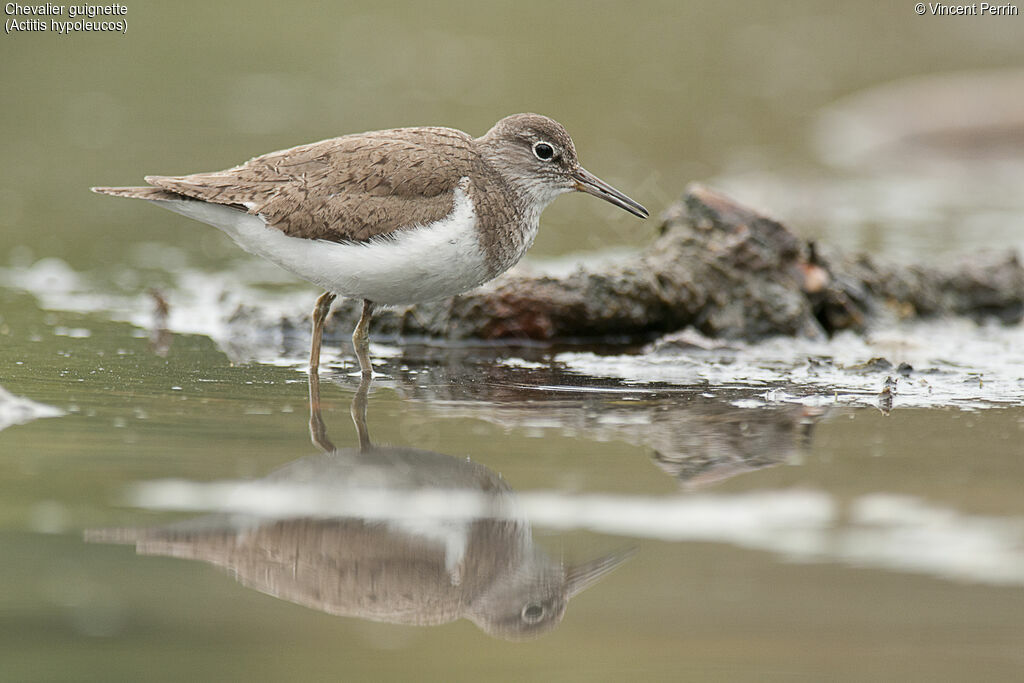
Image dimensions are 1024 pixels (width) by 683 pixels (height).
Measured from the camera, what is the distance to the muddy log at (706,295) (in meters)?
9.15

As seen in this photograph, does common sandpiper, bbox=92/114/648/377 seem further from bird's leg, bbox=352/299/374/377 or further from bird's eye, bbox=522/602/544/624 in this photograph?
bird's eye, bbox=522/602/544/624

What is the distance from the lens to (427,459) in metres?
6.03

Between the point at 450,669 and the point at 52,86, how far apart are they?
17414mm

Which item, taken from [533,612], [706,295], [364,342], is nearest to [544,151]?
[364,342]

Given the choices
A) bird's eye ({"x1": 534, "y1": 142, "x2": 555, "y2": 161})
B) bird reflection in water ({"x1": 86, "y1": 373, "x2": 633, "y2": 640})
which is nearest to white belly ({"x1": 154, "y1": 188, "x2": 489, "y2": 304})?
bird's eye ({"x1": 534, "y1": 142, "x2": 555, "y2": 161})

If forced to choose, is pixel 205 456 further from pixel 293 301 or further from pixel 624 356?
pixel 293 301

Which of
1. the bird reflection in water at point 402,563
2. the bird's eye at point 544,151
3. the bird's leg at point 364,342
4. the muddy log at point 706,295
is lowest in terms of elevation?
the bird reflection in water at point 402,563

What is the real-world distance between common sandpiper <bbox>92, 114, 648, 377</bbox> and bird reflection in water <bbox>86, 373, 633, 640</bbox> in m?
2.23

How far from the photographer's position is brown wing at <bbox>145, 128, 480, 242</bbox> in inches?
292

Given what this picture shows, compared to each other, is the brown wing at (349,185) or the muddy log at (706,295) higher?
the brown wing at (349,185)

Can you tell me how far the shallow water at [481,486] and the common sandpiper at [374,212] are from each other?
2.24 feet

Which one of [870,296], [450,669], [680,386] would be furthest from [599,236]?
[450,669]

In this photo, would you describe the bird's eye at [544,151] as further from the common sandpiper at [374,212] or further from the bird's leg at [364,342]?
the bird's leg at [364,342]

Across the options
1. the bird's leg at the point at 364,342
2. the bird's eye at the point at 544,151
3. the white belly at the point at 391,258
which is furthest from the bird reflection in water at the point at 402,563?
the bird's eye at the point at 544,151
